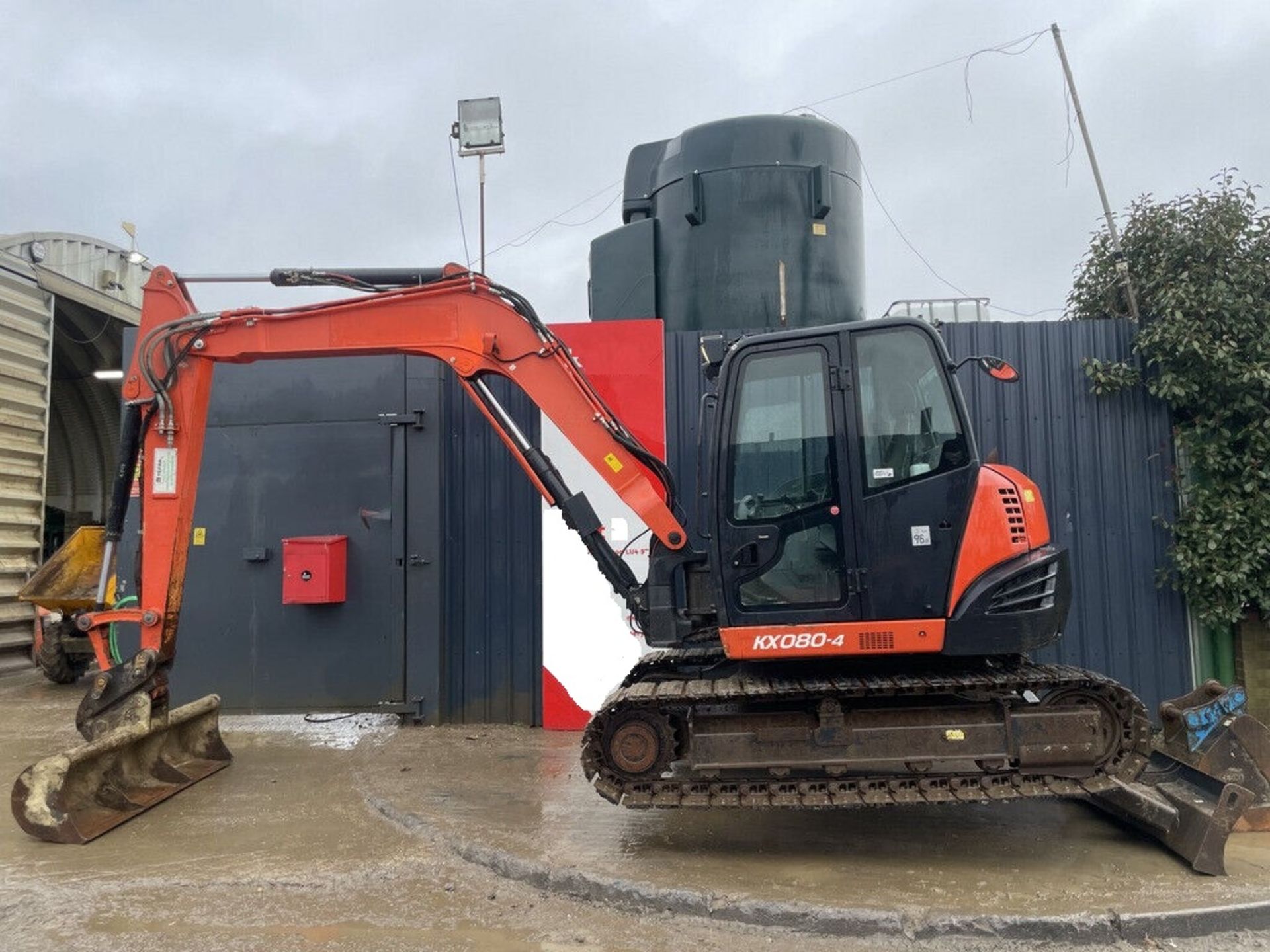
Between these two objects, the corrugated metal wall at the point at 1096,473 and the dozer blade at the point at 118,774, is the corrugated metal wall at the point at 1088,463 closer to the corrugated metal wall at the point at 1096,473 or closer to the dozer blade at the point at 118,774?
the corrugated metal wall at the point at 1096,473

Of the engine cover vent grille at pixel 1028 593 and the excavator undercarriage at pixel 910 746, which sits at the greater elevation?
the engine cover vent grille at pixel 1028 593

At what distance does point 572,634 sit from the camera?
721cm

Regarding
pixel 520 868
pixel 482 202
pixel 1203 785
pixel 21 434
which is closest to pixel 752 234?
pixel 482 202

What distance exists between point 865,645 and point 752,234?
490 centimetres

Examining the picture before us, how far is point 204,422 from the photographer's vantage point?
18.9 ft

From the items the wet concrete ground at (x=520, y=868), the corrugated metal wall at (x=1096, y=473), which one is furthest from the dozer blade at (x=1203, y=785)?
the corrugated metal wall at (x=1096, y=473)

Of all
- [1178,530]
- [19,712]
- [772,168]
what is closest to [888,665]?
[1178,530]

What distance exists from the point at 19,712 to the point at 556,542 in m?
5.70

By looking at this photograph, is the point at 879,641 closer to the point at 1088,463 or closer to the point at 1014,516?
the point at 1014,516

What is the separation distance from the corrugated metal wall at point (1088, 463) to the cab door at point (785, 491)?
8.82ft

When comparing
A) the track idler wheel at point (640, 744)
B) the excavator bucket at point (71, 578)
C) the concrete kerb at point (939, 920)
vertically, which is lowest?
the concrete kerb at point (939, 920)

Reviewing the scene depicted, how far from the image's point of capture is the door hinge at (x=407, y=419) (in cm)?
751

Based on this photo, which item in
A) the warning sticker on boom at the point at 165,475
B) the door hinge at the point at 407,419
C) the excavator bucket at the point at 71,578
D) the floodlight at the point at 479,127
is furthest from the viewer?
the excavator bucket at the point at 71,578

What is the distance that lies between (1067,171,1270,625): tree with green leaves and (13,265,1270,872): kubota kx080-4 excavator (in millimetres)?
2138
